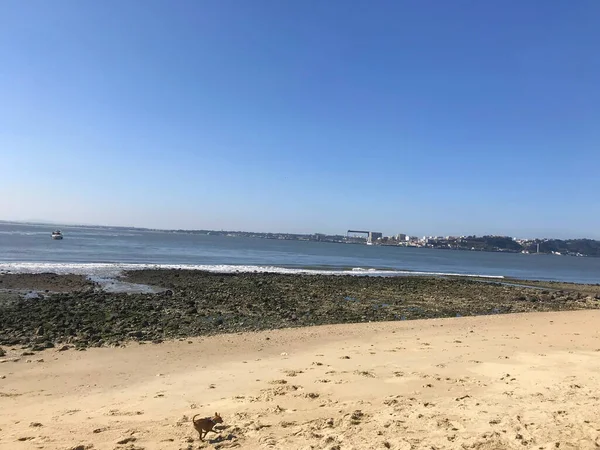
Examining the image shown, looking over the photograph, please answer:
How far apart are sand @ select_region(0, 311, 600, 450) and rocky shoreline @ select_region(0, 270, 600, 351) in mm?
2193

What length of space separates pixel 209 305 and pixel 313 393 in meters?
11.7

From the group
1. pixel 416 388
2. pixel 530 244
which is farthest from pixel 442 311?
pixel 530 244

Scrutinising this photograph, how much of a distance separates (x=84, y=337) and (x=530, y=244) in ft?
708

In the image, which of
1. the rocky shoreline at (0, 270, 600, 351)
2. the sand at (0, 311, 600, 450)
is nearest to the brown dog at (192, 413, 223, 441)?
the sand at (0, 311, 600, 450)

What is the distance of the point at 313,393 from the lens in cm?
664

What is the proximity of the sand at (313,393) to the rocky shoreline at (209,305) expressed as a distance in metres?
2.19

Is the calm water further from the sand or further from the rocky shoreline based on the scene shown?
the sand

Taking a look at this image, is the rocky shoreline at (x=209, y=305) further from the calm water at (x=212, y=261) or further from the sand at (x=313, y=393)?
the calm water at (x=212, y=261)

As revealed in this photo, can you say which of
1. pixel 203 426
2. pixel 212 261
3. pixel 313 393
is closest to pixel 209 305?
pixel 313 393

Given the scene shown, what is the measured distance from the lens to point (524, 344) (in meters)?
10.8

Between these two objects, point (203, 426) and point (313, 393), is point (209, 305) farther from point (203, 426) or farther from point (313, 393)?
point (203, 426)

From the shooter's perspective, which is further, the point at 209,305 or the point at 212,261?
the point at 212,261

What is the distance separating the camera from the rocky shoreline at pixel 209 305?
482 inches

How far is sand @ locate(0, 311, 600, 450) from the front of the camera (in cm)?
488
